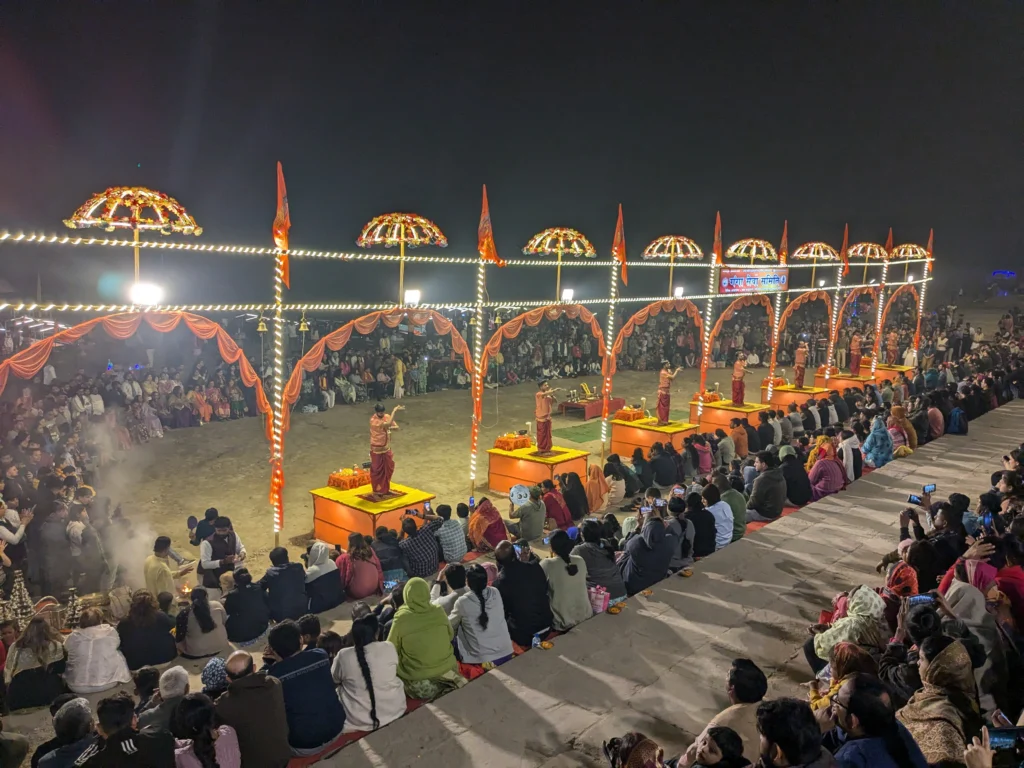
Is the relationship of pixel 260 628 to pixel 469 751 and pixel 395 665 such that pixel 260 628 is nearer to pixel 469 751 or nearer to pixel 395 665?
pixel 395 665

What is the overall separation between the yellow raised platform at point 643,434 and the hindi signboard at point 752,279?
3798mm

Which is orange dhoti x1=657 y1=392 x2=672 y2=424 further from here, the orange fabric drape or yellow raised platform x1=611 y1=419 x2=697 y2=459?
the orange fabric drape

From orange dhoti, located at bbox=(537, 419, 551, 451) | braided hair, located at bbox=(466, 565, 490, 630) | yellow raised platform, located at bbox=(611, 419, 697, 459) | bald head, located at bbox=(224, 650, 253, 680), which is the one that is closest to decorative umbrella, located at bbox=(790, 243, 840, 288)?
yellow raised platform, located at bbox=(611, 419, 697, 459)

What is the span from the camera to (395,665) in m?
5.12

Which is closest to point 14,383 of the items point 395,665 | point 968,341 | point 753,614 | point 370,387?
point 370,387

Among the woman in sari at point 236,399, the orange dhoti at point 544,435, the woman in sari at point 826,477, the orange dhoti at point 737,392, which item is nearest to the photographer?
the woman in sari at point 826,477

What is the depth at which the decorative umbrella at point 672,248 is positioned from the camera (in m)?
16.5

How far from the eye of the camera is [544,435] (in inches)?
510

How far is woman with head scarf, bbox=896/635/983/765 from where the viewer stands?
389 centimetres

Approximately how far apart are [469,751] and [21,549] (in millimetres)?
6436

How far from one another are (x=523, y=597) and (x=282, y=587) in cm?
244

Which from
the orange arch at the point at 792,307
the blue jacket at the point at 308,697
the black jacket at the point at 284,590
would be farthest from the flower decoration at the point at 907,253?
the blue jacket at the point at 308,697

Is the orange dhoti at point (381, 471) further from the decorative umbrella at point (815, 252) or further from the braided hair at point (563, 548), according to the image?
the decorative umbrella at point (815, 252)

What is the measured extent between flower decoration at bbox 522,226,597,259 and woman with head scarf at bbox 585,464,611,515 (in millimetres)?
4682
